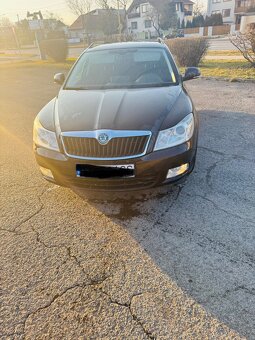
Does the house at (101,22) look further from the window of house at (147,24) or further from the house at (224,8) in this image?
the house at (224,8)

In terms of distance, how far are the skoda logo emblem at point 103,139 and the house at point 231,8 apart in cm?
5761

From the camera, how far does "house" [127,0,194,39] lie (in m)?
52.2

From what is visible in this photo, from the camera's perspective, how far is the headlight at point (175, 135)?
2.48 m

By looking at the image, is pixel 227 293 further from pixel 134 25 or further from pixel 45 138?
pixel 134 25

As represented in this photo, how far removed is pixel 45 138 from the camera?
107 inches

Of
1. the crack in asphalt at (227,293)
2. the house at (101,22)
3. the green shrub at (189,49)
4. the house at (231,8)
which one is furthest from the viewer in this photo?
the house at (231,8)

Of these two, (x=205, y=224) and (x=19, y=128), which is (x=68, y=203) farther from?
(x=19, y=128)

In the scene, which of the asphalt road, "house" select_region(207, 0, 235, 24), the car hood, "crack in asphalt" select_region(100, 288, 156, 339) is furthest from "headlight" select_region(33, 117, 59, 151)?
"house" select_region(207, 0, 235, 24)

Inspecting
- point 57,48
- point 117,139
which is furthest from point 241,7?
point 117,139

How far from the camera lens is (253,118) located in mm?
5277

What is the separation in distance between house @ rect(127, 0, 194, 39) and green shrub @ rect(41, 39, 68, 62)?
37591 millimetres

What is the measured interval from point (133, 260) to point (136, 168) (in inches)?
32.4

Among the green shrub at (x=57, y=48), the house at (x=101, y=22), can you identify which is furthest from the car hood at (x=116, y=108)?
the house at (x=101, y=22)

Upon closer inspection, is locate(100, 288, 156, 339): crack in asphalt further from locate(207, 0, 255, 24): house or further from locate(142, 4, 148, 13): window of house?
locate(142, 4, 148, 13): window of house
